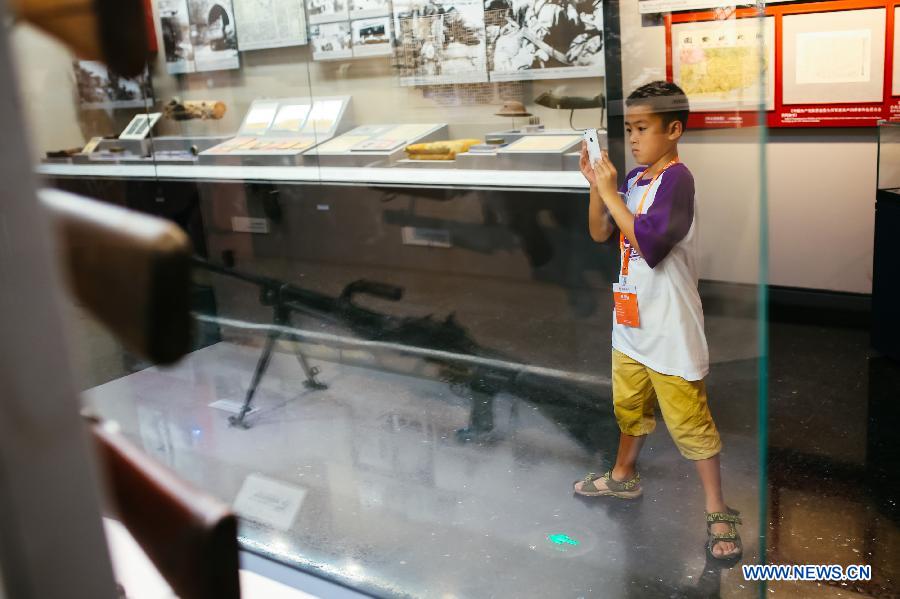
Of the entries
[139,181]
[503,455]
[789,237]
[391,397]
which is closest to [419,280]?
[391,397]

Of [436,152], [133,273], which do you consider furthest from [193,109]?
[133,273]

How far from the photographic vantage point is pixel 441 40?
237 centimetres

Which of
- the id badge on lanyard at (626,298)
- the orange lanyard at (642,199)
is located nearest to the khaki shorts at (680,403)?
the id badge on lanyard at (626,298)

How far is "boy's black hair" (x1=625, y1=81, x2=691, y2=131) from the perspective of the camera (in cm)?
186

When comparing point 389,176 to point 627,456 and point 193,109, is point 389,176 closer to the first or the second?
point 193,109

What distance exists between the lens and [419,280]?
8.50ft

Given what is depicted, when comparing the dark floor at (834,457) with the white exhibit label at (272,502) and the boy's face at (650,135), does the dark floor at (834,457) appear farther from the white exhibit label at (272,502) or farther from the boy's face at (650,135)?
the white exhibit label at (272,502)

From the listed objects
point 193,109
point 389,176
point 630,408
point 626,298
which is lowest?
point 630,408

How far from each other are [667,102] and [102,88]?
1.23m

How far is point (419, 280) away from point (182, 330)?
2.11 metres

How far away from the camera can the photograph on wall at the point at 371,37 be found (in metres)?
2.42

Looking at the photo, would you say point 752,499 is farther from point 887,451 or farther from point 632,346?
point 887,451

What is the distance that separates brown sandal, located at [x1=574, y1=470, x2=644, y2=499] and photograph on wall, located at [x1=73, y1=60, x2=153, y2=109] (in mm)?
1513

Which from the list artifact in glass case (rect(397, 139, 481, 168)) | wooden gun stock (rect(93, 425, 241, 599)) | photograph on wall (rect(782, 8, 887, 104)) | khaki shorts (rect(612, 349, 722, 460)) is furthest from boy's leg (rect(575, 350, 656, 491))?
photograph on wall (rect(782, 8, 887, 104))
